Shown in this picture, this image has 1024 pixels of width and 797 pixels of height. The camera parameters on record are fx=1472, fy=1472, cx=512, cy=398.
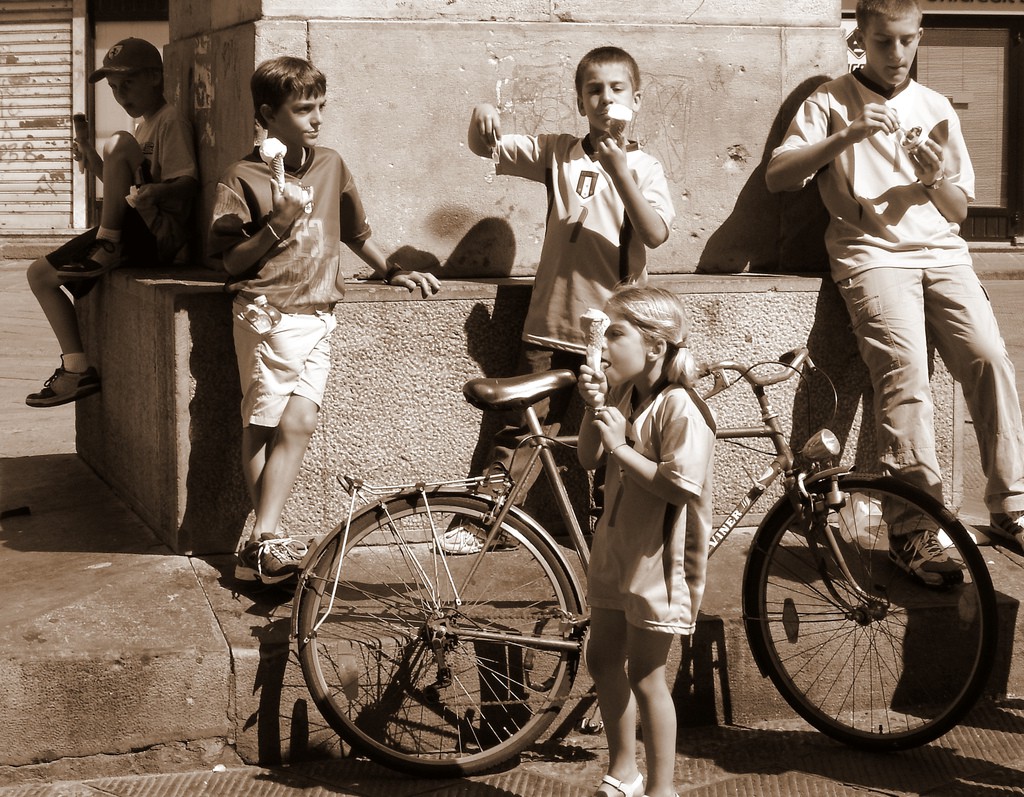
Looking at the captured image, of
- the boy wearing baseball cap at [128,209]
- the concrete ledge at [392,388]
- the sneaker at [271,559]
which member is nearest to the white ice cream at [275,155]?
the concrete ledge at [392,388]

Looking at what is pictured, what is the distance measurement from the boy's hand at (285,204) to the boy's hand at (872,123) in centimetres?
173

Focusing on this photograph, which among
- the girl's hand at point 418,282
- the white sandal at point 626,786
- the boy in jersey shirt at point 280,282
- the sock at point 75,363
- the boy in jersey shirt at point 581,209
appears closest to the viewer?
the white sandal at point 626,786

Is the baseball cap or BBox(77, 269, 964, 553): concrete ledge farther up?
the baseball cap

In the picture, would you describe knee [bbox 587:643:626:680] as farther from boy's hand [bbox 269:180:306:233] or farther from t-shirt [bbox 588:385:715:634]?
boy's hand [bbox 269:180:306:233]

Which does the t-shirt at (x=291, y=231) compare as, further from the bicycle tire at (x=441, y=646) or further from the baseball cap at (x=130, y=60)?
the baseball cap at (x=130, y=60)

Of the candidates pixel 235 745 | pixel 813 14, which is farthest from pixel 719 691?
pixel 813 14

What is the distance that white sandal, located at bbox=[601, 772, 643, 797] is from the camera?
3.59m

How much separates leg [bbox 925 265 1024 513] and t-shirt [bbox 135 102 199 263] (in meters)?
2.78

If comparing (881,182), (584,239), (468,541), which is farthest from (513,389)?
(881,182)

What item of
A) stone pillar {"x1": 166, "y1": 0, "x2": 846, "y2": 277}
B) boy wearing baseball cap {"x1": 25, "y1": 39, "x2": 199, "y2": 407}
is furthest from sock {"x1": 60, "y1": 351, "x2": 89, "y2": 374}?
stone pillar {"x1": 166, "y1": 0, "x2": 846, "y2": 277}

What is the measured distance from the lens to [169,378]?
4.69 metres


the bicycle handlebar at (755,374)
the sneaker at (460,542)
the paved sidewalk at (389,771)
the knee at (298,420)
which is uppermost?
the bicycle handlebar at (755,374)

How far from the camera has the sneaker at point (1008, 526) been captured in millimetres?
4605

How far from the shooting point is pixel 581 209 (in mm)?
4578
